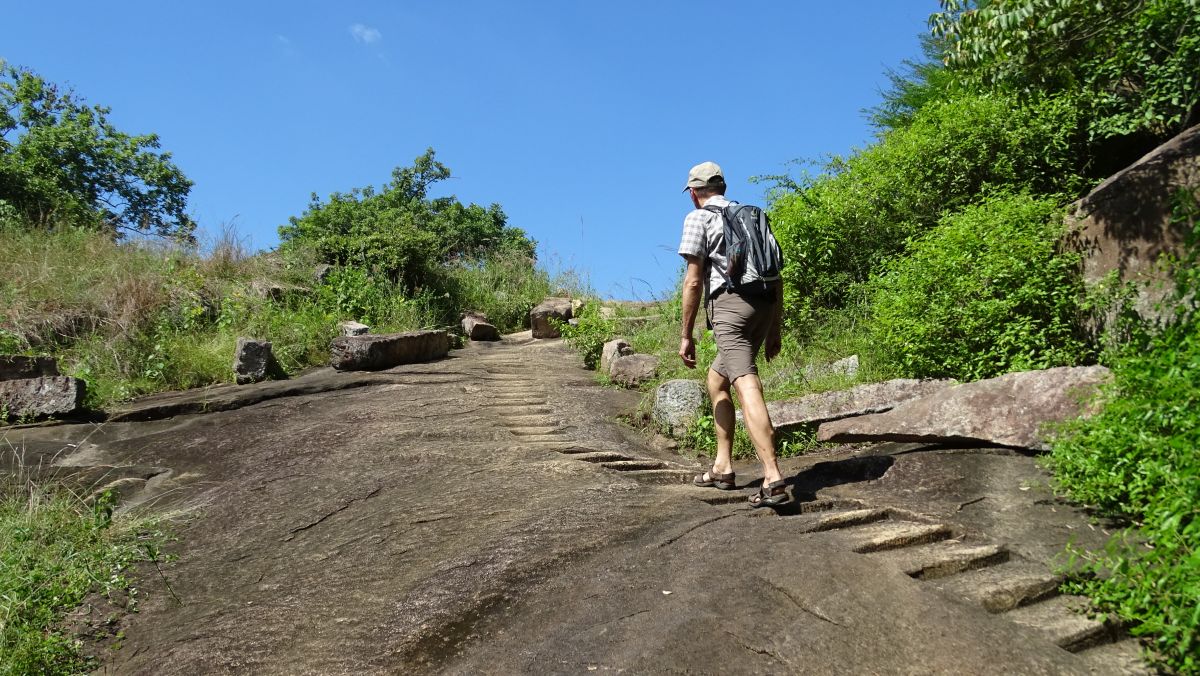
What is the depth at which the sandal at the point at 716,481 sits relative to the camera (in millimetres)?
5074

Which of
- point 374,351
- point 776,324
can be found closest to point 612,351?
point 374,351

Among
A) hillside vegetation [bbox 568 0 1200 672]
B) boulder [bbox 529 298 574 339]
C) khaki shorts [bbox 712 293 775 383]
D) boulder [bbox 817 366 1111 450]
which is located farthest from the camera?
boulder [bbox 529 298 574 339]

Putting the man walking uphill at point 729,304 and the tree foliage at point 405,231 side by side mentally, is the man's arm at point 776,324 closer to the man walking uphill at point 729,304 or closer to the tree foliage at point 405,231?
the man walking uphill at point 729,304

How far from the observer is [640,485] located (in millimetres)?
5277

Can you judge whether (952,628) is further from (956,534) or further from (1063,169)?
(1063,169)

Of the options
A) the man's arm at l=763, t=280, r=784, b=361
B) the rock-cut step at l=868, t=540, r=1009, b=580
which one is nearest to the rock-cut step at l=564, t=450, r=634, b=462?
the man's arm at l=763, t=280, r=784, b=361

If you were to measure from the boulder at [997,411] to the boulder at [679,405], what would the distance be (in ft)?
4.86

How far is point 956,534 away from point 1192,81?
541cm

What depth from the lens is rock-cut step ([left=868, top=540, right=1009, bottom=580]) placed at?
3.79 metres

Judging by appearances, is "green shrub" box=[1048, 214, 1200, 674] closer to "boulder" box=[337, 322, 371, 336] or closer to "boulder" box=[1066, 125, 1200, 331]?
"boulder" box=[1066, 125, 1200, 331]

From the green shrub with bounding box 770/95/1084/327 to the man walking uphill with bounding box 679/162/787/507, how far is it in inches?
133

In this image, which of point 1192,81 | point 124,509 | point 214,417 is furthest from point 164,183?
point 1192,81

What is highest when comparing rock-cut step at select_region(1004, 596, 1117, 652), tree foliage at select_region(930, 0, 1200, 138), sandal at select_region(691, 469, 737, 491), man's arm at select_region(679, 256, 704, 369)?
tree foliage at select_region(930, 0, 1200, 138)

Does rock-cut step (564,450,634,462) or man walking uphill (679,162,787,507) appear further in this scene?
rock-cut step (564,450,634,462)
